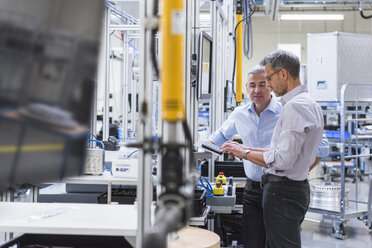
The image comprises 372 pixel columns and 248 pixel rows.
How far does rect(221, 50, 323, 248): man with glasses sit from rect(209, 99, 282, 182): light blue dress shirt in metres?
0.42

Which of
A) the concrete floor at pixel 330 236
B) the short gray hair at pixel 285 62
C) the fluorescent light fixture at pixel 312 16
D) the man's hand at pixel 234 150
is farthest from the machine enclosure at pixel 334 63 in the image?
the fluorescent light fixture at pixel 312 16

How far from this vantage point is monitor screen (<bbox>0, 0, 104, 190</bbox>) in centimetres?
96

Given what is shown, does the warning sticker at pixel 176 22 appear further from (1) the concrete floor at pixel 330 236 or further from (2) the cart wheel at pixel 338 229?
(2) the cart wheel at pixel 338 229

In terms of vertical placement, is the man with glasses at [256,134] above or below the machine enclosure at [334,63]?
below

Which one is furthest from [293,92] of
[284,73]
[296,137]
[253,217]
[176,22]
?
[176,22]

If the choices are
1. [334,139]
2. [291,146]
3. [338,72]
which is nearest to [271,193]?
[291,146]

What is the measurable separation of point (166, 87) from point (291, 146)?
1605mm

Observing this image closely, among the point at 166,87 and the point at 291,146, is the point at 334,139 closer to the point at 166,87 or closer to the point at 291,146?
the point at 291,146

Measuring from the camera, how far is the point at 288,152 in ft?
7.78

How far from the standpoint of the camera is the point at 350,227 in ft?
18.2

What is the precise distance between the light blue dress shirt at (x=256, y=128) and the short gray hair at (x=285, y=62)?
1.83 ft

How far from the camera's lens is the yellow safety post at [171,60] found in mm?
891

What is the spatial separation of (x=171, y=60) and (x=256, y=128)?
2342 millimetres

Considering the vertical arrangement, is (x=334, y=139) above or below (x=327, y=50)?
below
